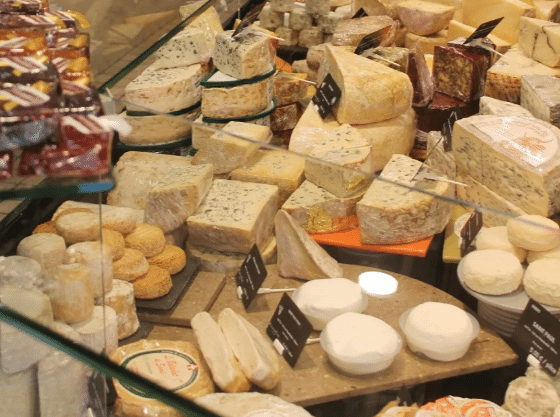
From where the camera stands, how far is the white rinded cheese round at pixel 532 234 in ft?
3.73

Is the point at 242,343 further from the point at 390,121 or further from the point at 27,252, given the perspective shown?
the point at 390,121

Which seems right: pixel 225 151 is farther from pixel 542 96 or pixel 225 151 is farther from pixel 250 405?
pixel 542 96

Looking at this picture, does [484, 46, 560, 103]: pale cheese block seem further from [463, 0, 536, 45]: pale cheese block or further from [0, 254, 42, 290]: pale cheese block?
[0, 254, 42, 290]: pale cheese block

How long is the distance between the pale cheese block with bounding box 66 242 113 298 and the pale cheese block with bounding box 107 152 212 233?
15 cm

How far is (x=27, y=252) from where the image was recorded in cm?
121

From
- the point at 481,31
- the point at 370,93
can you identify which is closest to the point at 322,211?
the point at 370,93

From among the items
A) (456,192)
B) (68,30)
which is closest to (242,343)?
(456,192)

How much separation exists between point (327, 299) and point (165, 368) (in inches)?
14.0

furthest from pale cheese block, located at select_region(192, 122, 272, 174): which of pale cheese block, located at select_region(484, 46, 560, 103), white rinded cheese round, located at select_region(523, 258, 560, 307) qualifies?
pale cheese block, located at select_region(484, 46, 560, 103)

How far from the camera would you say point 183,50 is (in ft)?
8.02

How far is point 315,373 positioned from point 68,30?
811 millimetres

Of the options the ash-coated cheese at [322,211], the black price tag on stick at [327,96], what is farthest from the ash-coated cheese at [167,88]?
the ash-coated cheese at [322,211]

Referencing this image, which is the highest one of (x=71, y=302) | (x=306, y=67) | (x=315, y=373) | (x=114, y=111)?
(x=114, y=111)

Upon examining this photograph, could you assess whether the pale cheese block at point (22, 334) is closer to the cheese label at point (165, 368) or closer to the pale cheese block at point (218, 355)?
the cheese label at point (165, 368)
